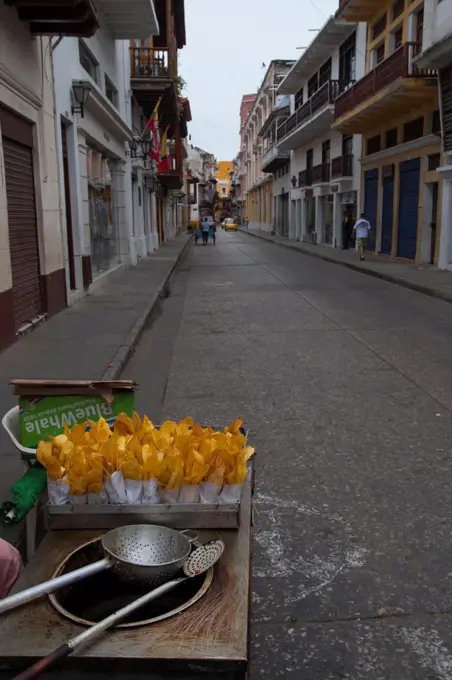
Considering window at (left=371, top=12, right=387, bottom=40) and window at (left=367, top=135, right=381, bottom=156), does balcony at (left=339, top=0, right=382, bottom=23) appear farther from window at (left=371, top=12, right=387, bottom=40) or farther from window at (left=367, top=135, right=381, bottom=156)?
window at (left=367, top=135, right=381, bottom=156)

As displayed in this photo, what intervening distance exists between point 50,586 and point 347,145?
2994 cm

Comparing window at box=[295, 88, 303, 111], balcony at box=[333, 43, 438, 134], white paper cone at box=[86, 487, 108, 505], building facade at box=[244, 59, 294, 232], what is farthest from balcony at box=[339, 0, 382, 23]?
building facade at box=[244, 59, 294, 232]

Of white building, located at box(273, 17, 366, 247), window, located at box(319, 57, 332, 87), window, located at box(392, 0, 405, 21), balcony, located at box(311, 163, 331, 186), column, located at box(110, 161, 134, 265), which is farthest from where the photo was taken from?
balcony, located at box(311, 163, 331, 186)

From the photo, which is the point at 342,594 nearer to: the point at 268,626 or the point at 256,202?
the point at 268,626

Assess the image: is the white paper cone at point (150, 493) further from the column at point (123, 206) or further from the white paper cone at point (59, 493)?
the column at point (123, 206)

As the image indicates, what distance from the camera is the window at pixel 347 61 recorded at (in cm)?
2736

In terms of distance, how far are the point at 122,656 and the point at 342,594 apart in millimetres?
1589

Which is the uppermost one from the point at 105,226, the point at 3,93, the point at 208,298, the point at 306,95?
the point at 306,95

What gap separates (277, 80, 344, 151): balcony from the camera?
2866 cm

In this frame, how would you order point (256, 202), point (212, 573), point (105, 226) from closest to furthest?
1. point (212, 573)
2. point (105, 226)
3. point (256, 202)

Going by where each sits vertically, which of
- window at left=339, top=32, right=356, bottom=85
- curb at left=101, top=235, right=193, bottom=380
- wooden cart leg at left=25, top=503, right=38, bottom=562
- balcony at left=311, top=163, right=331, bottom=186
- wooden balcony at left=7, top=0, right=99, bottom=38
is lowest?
curb at left=101, top=235, right=193, bottom=380

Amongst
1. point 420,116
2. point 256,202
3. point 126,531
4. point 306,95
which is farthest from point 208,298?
point 256,202

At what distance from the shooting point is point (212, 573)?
199 centimetres

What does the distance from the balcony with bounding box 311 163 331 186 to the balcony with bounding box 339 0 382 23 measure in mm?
8380
